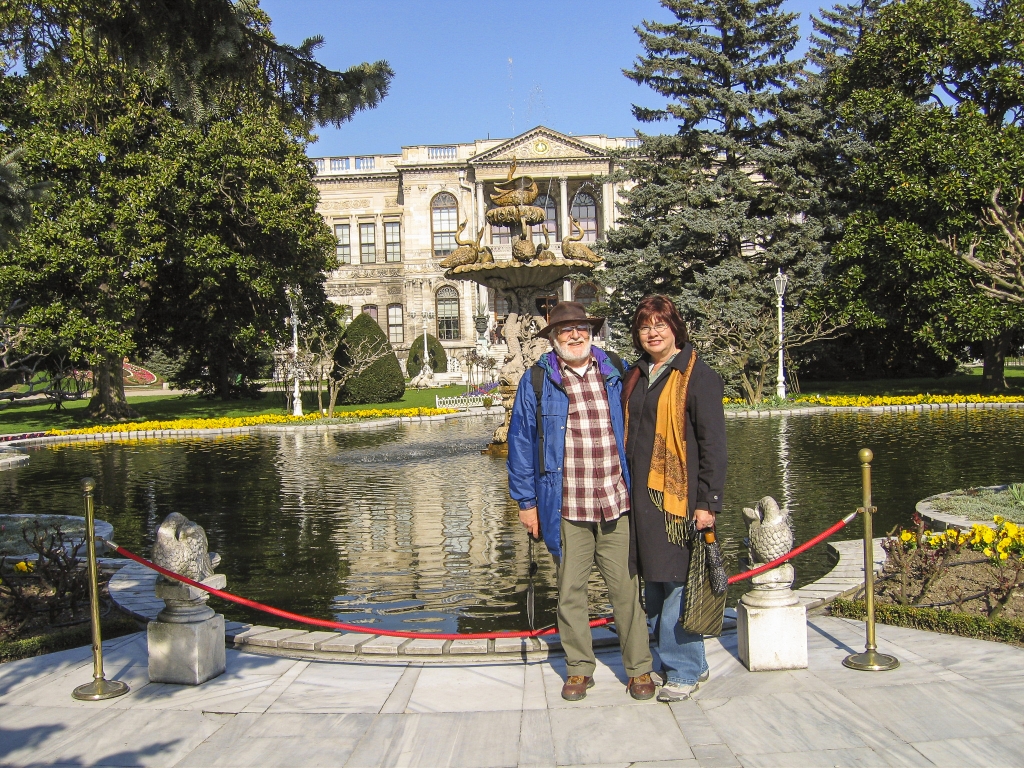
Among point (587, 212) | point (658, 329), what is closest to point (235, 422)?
point (658, 329)

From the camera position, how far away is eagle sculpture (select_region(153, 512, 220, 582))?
14.9 feet

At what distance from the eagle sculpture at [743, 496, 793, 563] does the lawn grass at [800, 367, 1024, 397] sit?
20.7 metres

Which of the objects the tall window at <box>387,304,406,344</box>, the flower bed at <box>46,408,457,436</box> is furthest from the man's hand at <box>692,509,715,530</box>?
the tall window at <box>387,304,406,344</box>

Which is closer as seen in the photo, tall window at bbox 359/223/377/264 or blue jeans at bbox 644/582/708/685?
blue jeans at bbox 644/582/708/685

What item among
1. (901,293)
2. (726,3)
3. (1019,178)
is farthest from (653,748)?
(726,3)

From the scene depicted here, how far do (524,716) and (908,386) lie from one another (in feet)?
85.2

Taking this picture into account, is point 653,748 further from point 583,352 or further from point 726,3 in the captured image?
point 726,3

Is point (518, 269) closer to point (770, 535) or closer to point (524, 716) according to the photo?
point (770, 535)

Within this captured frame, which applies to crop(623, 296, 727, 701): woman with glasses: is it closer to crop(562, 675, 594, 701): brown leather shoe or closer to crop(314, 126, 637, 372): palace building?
crop(562, 675, 594, 701): brown leather shoe

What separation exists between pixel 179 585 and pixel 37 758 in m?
1.07

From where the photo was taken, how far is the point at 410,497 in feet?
34.4

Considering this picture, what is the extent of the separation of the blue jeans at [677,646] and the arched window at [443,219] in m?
50.7

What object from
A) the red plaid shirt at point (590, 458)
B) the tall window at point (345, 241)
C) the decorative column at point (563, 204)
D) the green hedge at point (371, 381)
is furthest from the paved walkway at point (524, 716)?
the tall window at point (345, 241)

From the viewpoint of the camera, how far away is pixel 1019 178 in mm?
19312
